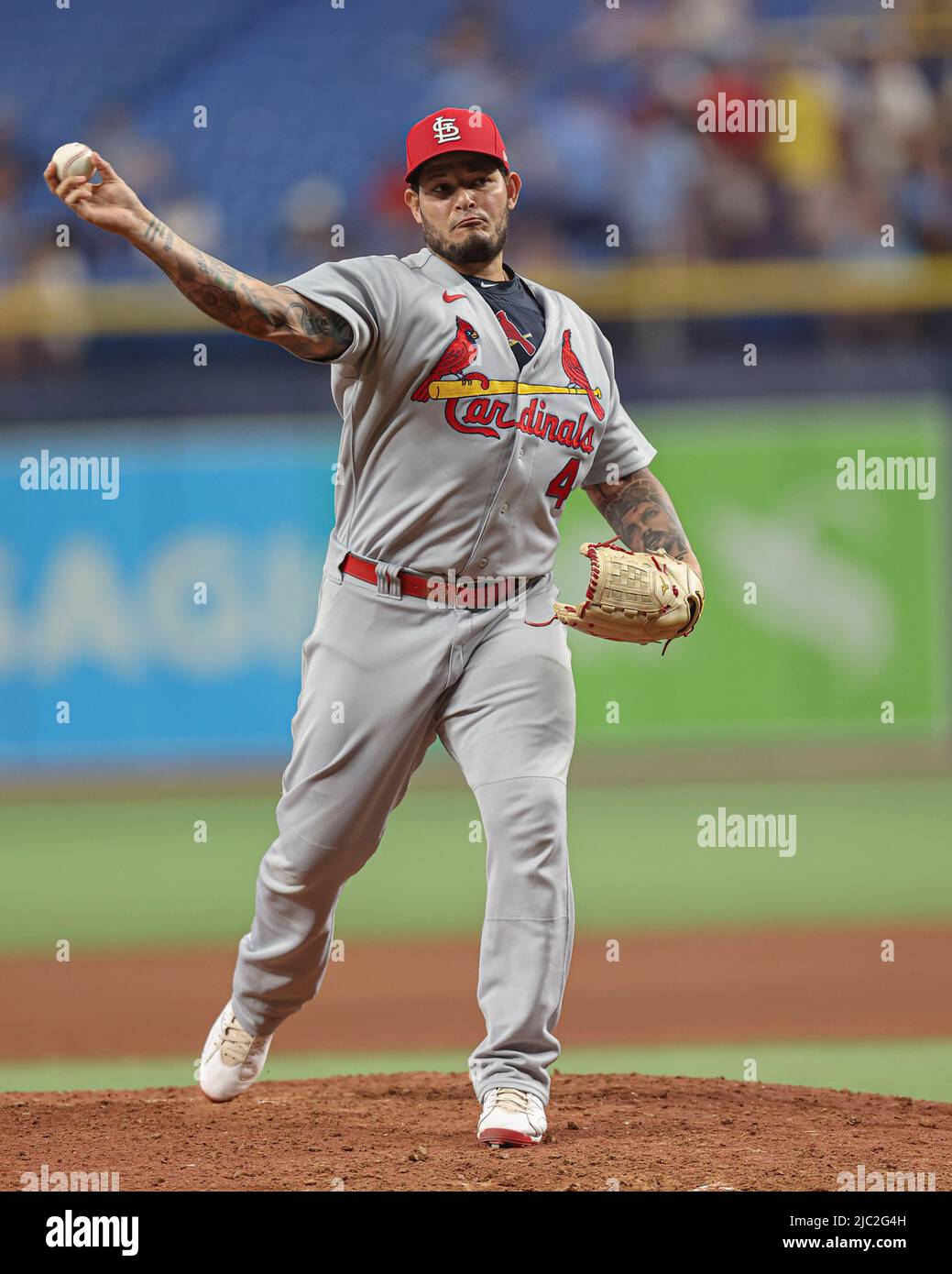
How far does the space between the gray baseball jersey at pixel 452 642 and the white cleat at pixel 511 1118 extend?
3 cm

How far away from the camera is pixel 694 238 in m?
13.1

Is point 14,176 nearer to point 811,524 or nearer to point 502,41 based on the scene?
point 502,41

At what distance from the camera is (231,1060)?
4.48 metres

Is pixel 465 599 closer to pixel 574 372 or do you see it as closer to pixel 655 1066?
pixel 574 372

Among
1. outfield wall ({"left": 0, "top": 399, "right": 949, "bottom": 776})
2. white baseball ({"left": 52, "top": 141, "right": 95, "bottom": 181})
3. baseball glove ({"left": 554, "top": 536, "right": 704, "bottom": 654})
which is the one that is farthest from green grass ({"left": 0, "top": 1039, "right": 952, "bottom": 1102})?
outfield wall ({"left": 0, "top": 399, "right": 949, "bottom": 776})

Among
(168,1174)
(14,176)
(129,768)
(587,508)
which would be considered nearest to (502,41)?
(14,176)

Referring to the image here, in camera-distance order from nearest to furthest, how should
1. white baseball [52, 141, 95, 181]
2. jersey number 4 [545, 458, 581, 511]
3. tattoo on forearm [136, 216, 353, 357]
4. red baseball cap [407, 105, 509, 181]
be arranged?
white baseball [52, 141, 95, 181] < tattoo on forearm [136, 216, 353, 357] < red baseball cap [407, 105, 509, 181] < jersey number 4 [545, 458, 581, 511]

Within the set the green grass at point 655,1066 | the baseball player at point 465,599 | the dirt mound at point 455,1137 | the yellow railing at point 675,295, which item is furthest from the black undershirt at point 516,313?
the yellow railing at point 675,295

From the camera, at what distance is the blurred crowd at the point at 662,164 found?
13.3 m

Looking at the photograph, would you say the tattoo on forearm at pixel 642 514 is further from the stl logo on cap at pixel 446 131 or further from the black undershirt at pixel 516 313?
the stl logo on cap at pixel 446 131

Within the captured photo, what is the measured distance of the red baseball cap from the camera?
411cm

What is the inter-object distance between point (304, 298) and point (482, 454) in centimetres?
58

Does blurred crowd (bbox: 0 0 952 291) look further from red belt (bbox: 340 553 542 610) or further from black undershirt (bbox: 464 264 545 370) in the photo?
red belt (bbox: 340 553 542 610)

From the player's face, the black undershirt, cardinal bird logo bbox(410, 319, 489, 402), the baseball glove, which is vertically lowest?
the baseball glove
